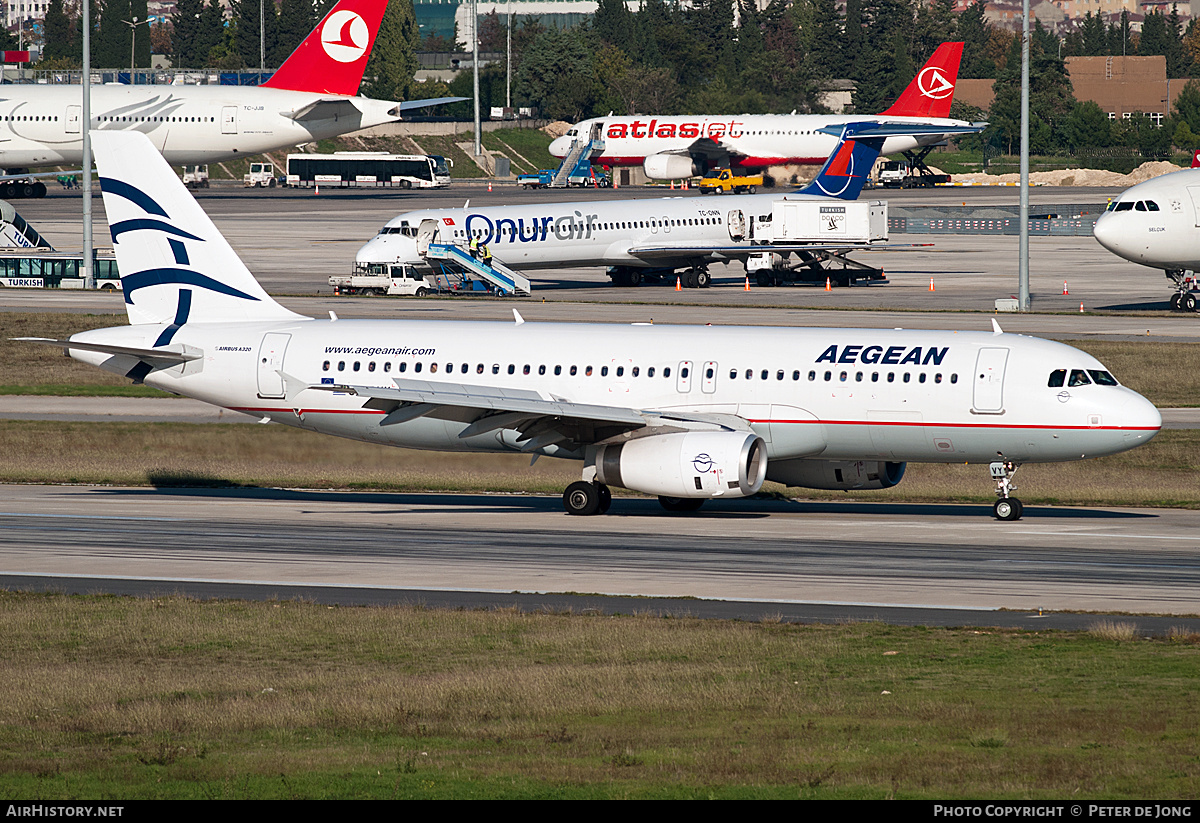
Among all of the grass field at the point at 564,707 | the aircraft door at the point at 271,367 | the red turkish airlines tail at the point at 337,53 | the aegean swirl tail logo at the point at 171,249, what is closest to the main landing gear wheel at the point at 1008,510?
the grass field at the point at 564,707

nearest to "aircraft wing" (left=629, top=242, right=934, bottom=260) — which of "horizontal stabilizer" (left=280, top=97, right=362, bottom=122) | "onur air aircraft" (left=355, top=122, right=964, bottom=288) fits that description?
"onur air aircraft" (left=355, top=122, right=964, bottom=288)

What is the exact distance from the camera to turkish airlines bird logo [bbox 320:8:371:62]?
415 ft

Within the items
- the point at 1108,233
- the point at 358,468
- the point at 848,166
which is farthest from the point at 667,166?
the point at 358,468

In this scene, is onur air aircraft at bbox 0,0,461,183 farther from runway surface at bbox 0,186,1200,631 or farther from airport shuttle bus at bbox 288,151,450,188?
runway surface at bbox 0,186,1200,631

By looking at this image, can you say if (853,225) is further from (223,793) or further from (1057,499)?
(223,793)

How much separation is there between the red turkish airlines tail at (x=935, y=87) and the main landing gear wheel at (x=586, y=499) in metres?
115

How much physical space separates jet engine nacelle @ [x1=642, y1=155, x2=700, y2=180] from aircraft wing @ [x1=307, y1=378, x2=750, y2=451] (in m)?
129

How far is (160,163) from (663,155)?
12699 centimetres

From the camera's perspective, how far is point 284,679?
22.7 m

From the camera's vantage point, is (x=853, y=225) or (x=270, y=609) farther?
(x=853, y=225)

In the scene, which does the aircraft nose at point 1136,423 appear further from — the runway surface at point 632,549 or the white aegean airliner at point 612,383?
the runway surface at point 632,549

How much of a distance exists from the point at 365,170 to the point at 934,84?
6269 centimetres
